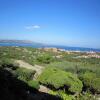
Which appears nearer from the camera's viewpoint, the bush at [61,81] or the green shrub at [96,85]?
the bush at [61,81]

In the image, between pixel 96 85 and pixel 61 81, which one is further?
pixel 96 85

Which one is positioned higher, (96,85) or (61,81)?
(61,81)

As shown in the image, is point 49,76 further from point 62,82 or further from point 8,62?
point 8,62

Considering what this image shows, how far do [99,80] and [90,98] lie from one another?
4020mm

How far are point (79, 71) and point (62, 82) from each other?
8167mm

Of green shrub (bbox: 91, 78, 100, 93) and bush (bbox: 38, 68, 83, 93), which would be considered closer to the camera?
bush (bbox: 38, 68, 83, 93)

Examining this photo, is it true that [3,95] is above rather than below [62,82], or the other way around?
above

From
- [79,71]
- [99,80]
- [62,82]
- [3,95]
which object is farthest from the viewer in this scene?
[79,71]

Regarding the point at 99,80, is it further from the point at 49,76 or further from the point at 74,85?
the point at 49,76

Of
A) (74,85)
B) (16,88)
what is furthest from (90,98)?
(16,88)

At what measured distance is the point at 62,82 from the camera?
17859 millimetres

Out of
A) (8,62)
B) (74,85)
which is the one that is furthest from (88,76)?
(8,62)

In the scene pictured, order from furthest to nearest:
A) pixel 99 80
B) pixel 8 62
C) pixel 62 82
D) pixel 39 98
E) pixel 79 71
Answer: pixel 79 71 → pixel 8 62 → pixel 99 80 → pixel 62 82 → pixel 39 98

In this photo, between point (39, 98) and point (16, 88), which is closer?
point (16, 88)
